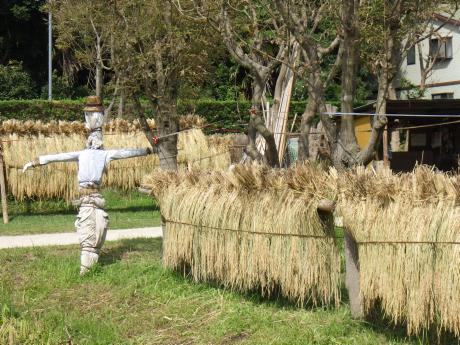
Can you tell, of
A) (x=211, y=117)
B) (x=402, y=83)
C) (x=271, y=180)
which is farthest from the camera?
(x=402, y=83)

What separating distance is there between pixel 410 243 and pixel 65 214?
12431 mm

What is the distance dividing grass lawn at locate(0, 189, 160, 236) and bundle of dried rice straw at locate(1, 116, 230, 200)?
0.31 m

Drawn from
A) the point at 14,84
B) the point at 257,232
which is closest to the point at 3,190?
the point at 257,232

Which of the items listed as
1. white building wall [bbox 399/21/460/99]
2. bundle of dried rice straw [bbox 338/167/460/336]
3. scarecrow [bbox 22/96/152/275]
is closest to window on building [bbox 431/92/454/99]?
white building wall [bbox 399/21/460/99]

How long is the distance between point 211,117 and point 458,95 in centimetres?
1351

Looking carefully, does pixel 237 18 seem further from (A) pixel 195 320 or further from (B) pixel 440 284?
(B) pixel 440 284

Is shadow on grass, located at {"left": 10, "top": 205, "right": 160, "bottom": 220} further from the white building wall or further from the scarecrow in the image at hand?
the white building wall

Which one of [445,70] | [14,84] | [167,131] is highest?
[445,70]

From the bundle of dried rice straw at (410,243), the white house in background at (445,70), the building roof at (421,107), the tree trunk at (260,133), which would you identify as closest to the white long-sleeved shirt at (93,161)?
the tree trunk at (260,133)

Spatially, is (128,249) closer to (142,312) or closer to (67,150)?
(142,312)

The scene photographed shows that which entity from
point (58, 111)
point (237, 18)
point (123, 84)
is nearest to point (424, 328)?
point (237, 18)

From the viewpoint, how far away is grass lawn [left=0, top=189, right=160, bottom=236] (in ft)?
48.9

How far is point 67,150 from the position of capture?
18.1m

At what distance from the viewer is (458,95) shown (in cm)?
3731
